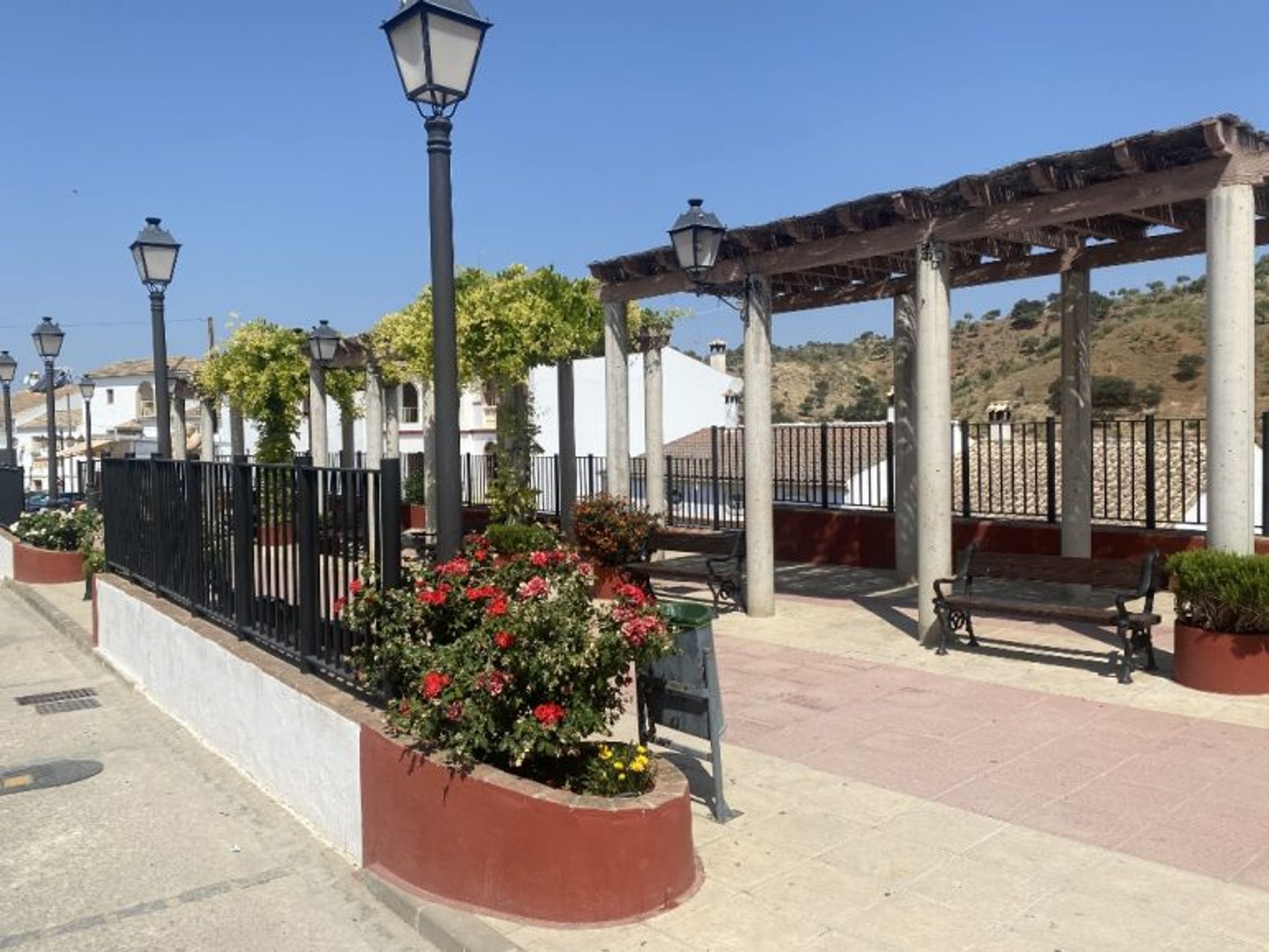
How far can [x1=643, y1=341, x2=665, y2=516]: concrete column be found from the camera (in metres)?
14.1

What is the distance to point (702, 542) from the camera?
11.5 m

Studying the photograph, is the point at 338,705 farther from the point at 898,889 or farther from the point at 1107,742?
the point at 1107,742

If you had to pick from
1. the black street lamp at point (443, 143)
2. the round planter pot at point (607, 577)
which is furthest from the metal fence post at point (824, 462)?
the black street lamp at point (443, 143)

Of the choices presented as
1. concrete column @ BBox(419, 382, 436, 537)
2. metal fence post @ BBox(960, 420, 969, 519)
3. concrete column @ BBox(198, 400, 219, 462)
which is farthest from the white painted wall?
metal fence post @ BBox(960, 420, 969, 519)

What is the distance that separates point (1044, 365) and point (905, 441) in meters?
42.0

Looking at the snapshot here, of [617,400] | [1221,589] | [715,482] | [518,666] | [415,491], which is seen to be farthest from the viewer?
[415,491]

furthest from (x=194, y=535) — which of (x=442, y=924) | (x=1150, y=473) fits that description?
(x=1150, y=473)

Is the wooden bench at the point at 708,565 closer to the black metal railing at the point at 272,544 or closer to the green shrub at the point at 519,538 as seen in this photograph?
the green shrub at the point at 519,538

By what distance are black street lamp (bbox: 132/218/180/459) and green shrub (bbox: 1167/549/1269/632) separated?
917 cm

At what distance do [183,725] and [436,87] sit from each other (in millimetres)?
5416

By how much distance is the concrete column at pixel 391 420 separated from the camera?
2359cm

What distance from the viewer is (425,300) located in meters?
14.7

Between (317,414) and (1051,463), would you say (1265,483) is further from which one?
(317,414)

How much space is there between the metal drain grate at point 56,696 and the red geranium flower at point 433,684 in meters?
5.92
